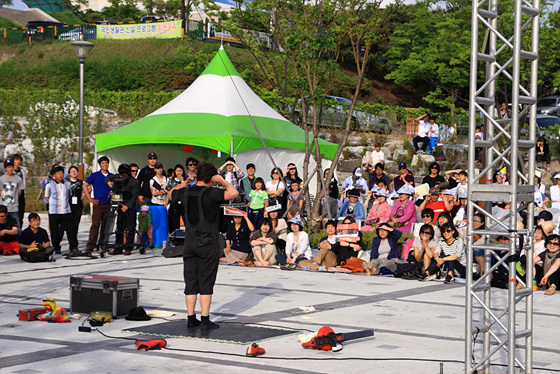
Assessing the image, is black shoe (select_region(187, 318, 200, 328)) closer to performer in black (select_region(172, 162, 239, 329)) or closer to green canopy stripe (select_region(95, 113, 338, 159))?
performer in black (select_region(172, 162, 239, 329))

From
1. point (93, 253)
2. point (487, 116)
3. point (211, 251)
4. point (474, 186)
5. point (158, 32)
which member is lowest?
point (93, 253)

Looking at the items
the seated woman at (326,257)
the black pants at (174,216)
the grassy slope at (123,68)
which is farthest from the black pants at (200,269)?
the grassy slope at (123,68)

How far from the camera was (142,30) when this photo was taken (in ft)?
165

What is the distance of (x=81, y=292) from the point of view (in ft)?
30.2

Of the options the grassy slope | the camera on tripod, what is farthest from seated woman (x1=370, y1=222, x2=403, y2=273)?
the grassy slope

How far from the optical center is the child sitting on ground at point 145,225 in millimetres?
16031

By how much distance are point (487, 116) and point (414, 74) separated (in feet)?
130

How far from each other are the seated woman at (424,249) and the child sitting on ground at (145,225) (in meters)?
5.64

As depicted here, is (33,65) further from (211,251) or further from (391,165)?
(211,251)

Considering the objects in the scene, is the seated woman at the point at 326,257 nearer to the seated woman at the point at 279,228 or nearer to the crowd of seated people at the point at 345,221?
the crowd of seated people at the point at 345,221

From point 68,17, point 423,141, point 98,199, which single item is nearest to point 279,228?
point 98,199

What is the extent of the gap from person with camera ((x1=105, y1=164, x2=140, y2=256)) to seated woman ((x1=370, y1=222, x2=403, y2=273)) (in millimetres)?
4682

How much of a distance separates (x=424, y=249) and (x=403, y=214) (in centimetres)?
244

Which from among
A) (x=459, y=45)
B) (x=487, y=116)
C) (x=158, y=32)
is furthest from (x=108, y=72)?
(x=487, y=116)
